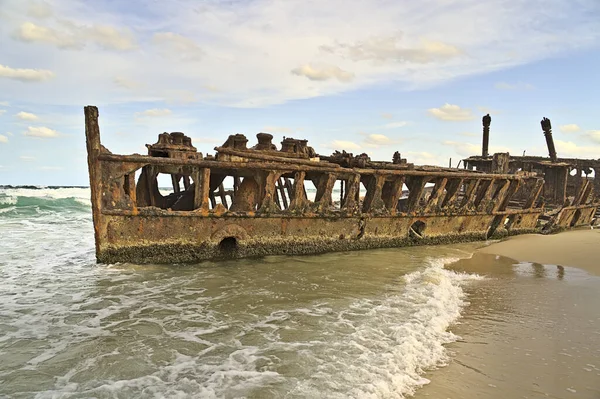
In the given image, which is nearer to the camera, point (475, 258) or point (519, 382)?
point (519, 382)

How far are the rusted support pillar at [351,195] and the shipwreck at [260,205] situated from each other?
0.9 inches

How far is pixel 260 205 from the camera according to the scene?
8094mm

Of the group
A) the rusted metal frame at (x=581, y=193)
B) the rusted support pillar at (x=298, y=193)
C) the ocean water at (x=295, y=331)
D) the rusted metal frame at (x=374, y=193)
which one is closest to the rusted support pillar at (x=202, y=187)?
the ocean water at (x=295, y=331)

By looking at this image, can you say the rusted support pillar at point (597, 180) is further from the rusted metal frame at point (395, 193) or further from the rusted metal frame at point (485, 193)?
the rusted metal frame at point (395, 193)

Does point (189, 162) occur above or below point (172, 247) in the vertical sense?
above

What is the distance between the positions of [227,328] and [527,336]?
327 centimetres

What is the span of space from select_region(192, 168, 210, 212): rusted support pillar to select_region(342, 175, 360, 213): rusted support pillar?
3.07m

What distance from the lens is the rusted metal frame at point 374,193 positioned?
30.8ft

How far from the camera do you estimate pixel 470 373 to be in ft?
11.8

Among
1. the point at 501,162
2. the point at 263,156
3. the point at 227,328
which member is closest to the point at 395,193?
the point at 263,156

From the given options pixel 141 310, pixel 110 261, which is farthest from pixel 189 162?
pixel 141 310

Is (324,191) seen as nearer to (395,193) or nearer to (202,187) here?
(395,193)

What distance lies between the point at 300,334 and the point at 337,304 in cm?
114

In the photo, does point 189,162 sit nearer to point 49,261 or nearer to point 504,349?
point 49,261
